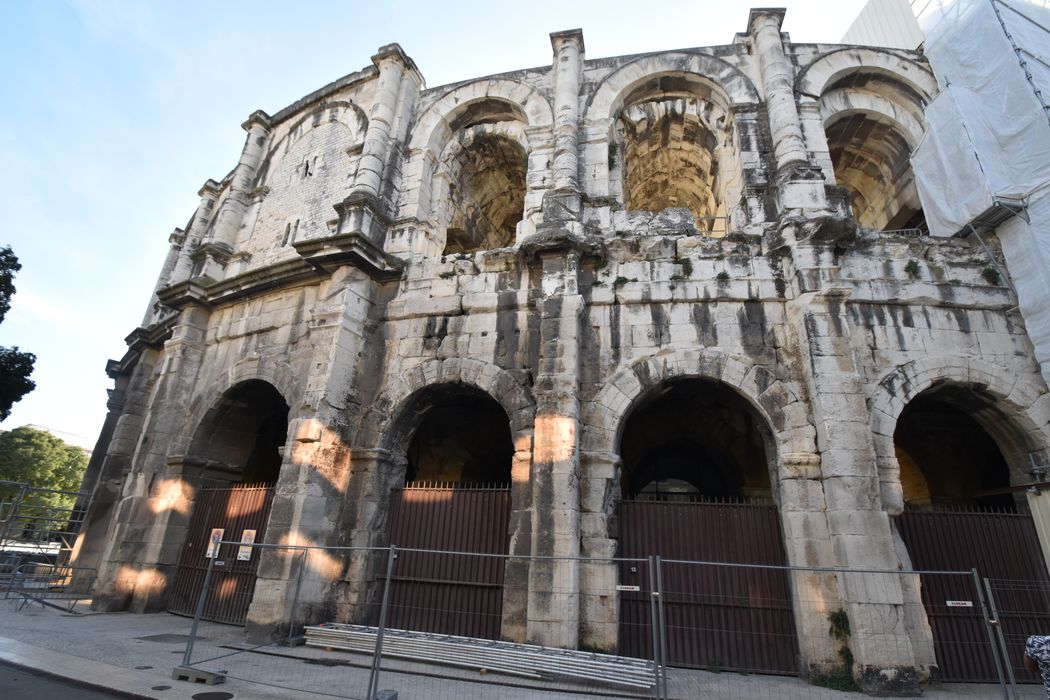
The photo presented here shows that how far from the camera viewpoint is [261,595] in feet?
22.6

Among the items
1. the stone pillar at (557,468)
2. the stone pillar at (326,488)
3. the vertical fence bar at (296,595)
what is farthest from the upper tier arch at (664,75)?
the vertical fence bar at (296,595)

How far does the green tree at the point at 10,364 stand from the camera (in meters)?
15.3

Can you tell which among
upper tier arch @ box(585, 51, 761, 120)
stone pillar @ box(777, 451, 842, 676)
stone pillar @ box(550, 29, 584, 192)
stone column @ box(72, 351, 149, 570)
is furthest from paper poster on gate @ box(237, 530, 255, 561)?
upper tier arch @ box(585, 51, 761, 120)

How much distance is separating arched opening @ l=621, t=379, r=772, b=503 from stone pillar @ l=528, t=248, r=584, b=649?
297 centimetres

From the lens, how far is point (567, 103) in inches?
385

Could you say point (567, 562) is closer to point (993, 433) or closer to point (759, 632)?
point (759, 632)

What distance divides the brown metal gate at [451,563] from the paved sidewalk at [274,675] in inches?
53.2

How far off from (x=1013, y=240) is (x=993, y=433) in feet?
9.28

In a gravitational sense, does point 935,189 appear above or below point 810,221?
above

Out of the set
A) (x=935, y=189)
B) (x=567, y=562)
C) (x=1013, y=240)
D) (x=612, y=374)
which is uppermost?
(x=935, y=189)

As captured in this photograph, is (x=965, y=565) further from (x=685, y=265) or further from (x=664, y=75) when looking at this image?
(x=664, y=75)

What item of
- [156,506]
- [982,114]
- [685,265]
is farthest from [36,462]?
[982,114]

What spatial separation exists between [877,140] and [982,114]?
2.44 meters

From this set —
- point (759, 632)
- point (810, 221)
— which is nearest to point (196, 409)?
point (759, 632)
